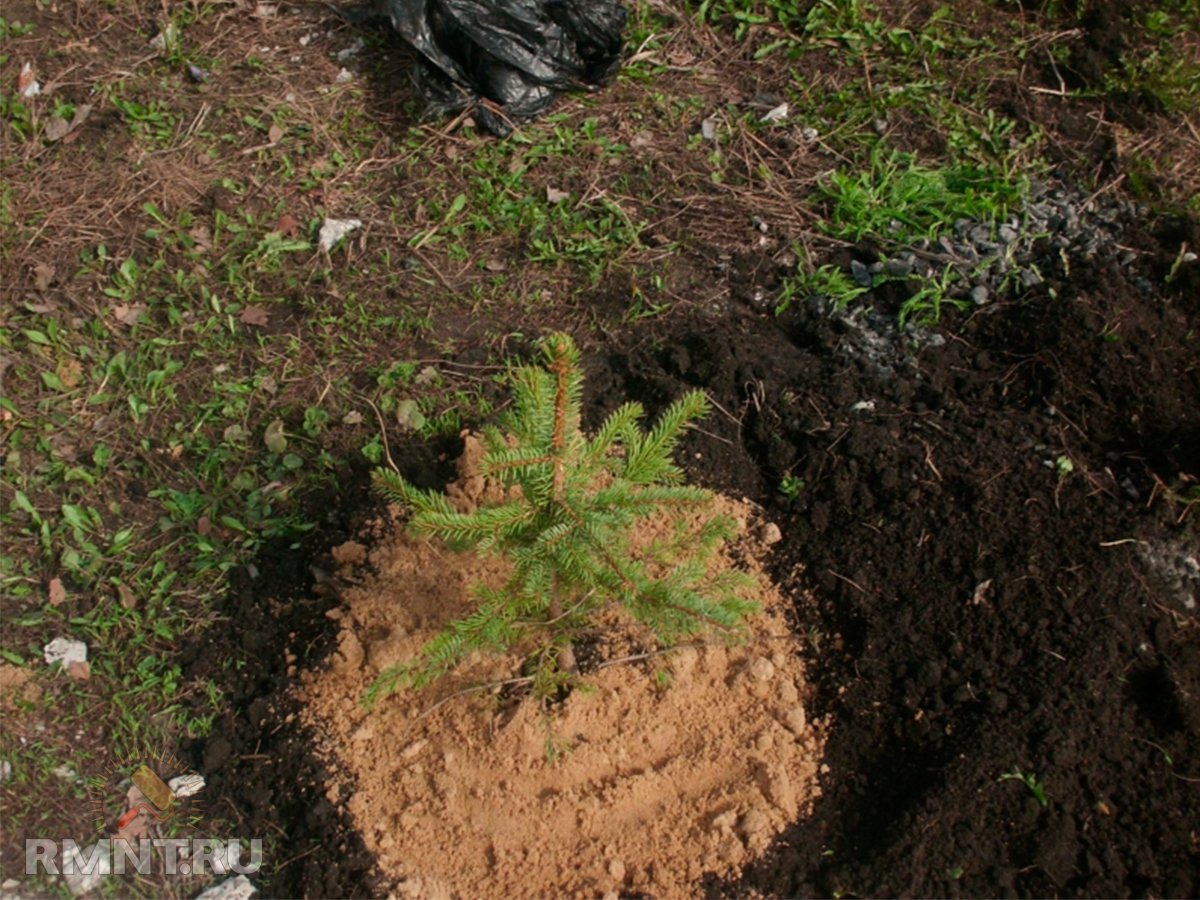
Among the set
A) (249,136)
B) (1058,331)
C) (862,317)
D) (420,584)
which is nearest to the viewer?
(420,584)

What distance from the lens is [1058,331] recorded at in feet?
10.7

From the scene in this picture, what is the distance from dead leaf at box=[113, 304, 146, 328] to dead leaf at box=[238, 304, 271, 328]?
0.39 metres

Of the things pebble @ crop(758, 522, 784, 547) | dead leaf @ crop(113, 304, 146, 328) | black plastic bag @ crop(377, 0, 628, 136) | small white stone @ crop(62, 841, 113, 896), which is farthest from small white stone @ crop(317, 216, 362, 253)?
small white stone @ crop(62, 841, 113, 896)

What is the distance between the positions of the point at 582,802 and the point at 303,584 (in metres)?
1.13

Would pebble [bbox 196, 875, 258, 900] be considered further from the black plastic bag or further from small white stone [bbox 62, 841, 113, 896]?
the black plastic bag

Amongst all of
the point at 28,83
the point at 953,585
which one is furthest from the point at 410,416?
the point at 28,83

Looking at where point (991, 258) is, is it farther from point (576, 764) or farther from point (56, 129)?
point (56, 129)

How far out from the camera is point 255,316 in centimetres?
362

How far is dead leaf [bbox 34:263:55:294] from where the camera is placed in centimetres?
373

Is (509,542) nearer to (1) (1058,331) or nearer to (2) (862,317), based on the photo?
(2) (862,317)

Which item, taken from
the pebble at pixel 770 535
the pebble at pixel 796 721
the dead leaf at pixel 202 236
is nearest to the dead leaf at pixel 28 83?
the dead leaf at pixel 202 236

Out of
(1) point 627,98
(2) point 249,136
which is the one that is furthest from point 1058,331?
(2) point 249,136

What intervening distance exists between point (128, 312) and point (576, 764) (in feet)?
7.97

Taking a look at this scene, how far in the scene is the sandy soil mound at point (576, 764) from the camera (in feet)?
8.26
